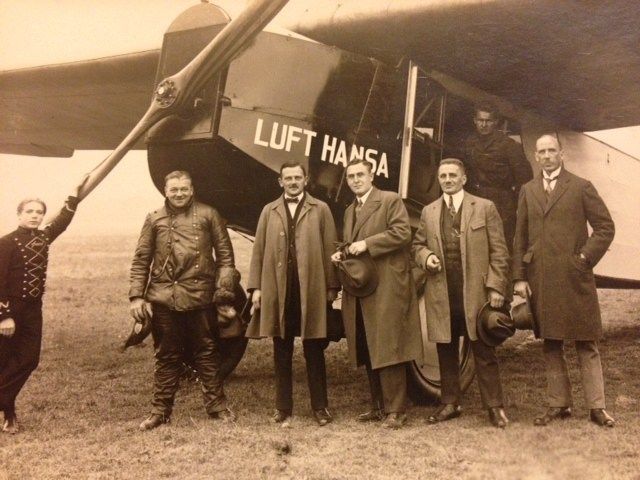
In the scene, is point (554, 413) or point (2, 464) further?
point (554, 413)

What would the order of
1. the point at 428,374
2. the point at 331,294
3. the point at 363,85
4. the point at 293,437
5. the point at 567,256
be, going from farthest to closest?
the point at 428,374 < the point at 363,85 < the point at 331,294 < the point at 567,256 < the point at 293,437

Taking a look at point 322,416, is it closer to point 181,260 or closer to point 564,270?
point 181,260

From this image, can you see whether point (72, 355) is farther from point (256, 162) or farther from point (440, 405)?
point (440, 405)

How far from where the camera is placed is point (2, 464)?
11.8 ft

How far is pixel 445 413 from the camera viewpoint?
4336 mm

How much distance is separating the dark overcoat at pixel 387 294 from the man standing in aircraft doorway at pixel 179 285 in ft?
3.10

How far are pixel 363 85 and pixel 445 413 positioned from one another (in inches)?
104

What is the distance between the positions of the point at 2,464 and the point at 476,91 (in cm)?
485

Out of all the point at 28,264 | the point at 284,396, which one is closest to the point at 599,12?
the point at 284,396

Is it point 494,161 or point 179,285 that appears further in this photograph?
point 494,161

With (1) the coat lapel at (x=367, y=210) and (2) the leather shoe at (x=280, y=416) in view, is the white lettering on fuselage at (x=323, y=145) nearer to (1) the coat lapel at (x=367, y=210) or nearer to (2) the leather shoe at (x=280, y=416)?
(1) the coat lapel at (x=367, y=210)

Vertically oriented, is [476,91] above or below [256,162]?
above

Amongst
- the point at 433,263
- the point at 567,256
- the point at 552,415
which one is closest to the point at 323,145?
the point at 433,263

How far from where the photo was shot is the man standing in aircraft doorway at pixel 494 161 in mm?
5160
